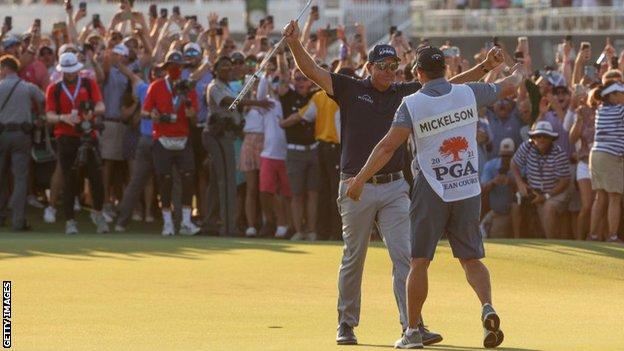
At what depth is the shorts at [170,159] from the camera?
2203 cm

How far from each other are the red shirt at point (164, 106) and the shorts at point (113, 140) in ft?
4.72

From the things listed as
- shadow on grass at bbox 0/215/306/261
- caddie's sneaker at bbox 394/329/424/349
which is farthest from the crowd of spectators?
caddie's sneaker at bbox 394/329/424/349

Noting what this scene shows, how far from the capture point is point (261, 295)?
16.0 meters

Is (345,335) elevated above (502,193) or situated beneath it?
situated beneath

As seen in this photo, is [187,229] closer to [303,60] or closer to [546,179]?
[546,179]

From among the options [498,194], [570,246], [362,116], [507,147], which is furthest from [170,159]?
[362,116]

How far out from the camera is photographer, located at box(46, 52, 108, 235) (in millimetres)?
21469

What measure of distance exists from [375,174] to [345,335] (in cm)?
119

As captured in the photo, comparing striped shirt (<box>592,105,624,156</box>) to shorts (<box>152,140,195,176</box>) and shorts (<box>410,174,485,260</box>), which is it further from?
shorts (<box>410,174,485,260</box>)

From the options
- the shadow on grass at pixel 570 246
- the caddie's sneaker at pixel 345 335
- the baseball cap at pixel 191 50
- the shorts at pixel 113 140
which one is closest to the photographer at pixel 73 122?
the shorts at pixel 113 140

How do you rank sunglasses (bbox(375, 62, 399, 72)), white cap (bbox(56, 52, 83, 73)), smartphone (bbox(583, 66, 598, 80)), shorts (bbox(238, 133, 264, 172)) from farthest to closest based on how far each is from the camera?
shorts (bbox(238, 133, 264, 172)), smartphone (bbox(583, 66, 598, 80)), white cap (bbox(56, 52, 83, 73)), sunglasses (bbox(375, 62, 399, 72))

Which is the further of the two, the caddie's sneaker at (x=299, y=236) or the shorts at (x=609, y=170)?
the caddie's sneaker at (x=299, y=236)

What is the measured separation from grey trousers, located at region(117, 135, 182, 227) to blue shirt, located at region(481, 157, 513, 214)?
3.80 meters

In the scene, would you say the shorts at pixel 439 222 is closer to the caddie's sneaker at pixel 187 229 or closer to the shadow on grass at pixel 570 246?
the shadow on grass at pixel 570 246
